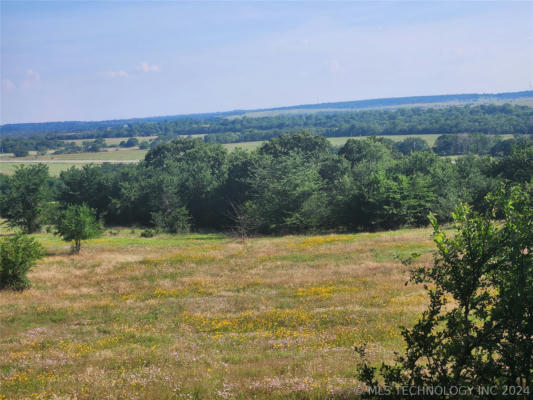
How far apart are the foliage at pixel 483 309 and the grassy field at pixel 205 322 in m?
3.52

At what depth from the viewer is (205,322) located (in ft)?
64.0

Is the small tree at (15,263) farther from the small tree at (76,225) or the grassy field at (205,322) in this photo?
the small tree at (76,225)

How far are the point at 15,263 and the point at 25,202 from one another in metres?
49.1

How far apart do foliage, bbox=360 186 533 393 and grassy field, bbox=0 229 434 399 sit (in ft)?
11.6

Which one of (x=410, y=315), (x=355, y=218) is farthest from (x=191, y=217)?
(x=410, y=315)

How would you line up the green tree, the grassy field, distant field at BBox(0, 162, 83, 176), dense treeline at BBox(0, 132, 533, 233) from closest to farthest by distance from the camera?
the grassy field < dense treeline at BBox(0, 132, 533, 233) < the green tree < distant field at BBox(0, 162, 83, 176)

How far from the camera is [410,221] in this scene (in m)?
54.2

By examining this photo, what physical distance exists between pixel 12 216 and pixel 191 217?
28926 mm

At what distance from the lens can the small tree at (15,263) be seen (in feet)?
91.1

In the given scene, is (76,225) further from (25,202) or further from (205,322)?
(25,202)

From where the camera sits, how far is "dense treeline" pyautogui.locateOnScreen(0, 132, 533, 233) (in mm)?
57000

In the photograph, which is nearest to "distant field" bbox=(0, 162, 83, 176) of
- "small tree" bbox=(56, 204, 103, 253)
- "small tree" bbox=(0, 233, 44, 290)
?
"small tree" bbox=(56, 204, 103, 253)

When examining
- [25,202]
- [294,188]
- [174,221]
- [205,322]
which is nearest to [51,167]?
[25,202]

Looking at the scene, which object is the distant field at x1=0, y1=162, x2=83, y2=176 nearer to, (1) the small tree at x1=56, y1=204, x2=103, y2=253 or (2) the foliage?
(1) the small tree at x1=56, y1=204, x2=103, y2=253
